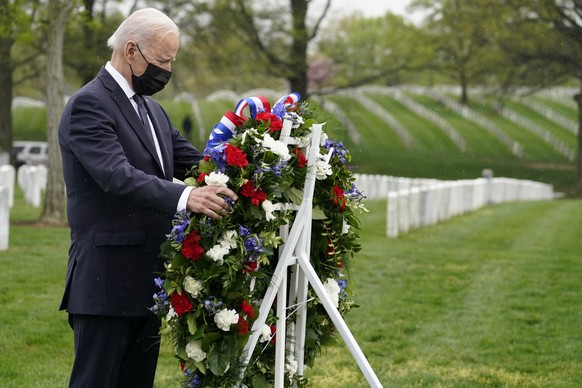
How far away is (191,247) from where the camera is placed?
368 centimetres

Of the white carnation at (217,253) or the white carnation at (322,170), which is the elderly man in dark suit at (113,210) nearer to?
the white carnation at (217,253)

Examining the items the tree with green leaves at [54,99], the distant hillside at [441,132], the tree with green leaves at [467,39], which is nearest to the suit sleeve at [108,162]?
the tree with green leaves at [54,99]

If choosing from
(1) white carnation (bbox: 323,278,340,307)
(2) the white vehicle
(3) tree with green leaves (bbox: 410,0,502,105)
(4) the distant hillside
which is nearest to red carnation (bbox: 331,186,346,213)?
(1) white carnation (bbox: 323,278,340,307)

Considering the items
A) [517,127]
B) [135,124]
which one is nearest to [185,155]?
[135,124]

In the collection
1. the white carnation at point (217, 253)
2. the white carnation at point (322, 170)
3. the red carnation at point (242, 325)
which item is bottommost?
the red carnation at point (242, 325)

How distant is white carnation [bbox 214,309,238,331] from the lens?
3.74 metres

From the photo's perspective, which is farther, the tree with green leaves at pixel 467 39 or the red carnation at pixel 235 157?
the tree with green leaves at pixel 467 39

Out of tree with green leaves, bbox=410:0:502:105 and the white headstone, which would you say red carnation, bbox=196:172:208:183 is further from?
tree with green leaves, bbox=410:0:502:105

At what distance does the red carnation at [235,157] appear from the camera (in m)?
3.71

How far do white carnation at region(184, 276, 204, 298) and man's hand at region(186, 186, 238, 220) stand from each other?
0.28 m

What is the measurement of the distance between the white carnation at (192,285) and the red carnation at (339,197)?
0.81m

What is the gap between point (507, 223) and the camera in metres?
19.4

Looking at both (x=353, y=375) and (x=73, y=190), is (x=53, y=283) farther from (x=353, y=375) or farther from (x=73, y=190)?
(x=73, y=190)

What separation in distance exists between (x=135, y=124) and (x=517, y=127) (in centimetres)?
5235
